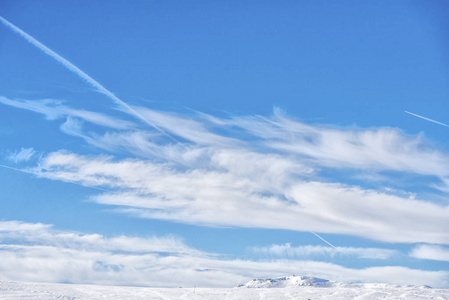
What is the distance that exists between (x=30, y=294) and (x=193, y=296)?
177 ft

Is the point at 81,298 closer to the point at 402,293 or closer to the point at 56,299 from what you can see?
the point at 56,299

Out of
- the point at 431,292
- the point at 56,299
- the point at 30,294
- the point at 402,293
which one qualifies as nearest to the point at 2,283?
the point at 30,294

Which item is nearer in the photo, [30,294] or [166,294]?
[30,294]

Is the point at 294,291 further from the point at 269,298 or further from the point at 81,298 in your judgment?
the point at 81,298

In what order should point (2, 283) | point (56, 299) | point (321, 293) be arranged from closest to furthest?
point (56, 299)
point (2, 283)
point (321, 293)

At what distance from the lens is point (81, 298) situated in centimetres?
13975

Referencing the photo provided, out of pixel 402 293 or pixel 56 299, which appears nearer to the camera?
pixel 56 299

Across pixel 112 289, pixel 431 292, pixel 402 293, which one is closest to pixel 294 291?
pixel 402 293

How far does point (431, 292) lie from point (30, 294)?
146m

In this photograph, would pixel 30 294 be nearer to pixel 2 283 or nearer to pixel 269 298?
pixel 2 283

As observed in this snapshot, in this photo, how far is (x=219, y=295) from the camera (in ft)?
518

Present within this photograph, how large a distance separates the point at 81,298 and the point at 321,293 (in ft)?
285

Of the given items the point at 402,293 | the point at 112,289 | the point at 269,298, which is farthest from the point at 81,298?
the point at 402,293

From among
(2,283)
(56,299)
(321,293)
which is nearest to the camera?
(56,299)
